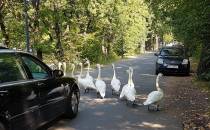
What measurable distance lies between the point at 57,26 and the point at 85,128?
22.0 metres

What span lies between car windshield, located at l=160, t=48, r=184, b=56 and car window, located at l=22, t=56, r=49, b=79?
17.2 m

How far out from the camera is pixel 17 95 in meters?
7.10

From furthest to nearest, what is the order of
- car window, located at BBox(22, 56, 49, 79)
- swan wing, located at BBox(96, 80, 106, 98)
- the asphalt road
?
swan wing, located at BBox(96, 80, 106, 98)
the asphalt road
car window, located at BBox(22, 56, 49, 79)

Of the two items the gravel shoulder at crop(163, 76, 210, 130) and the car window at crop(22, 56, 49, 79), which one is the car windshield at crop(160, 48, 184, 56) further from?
the car window at crop(22, 56, 49, 79)

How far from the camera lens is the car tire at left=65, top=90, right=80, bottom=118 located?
33.0ft

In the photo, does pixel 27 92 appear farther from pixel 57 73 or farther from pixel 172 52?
pixel 172 52

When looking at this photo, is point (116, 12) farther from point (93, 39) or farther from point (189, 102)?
point (189, 102)

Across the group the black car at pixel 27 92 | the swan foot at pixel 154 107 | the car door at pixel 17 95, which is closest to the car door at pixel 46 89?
the black car at pixel 27 92

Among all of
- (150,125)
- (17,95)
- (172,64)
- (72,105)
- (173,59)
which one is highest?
(17,95)

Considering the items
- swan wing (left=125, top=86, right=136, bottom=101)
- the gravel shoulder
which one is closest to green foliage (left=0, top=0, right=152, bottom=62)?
the gravel shoulder

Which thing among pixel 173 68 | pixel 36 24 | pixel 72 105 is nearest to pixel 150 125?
pixel 72 105

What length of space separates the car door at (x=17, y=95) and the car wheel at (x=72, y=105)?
219cm

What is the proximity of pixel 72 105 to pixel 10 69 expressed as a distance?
3.19 metres

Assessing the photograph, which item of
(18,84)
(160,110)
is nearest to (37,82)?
(18,84)
